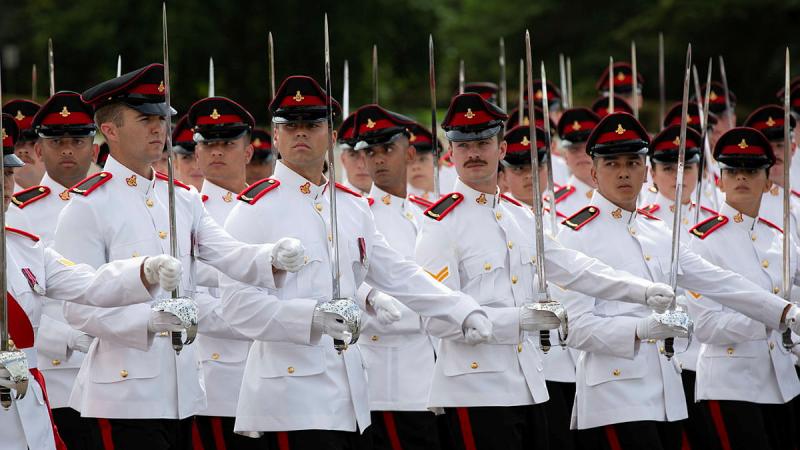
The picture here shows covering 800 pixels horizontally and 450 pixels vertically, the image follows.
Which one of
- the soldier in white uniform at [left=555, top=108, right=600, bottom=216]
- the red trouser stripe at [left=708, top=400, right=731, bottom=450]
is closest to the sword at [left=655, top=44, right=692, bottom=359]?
the red trouser stripe at [left=708, top=400, right=731, bottom=450]

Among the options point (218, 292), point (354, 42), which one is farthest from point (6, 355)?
→ point (354, 42)

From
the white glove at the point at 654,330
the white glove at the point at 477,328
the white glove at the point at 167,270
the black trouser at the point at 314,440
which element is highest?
the white glove at the point at 167,270

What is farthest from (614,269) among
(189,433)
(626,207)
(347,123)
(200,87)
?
(200,87)

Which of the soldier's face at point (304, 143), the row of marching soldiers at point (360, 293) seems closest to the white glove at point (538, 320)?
the row of marching soldiers at point (360, 293)

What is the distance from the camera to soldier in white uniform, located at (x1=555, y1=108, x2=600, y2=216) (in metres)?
10.6

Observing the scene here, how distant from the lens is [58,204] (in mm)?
8195

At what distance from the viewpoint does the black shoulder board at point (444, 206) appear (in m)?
7.42

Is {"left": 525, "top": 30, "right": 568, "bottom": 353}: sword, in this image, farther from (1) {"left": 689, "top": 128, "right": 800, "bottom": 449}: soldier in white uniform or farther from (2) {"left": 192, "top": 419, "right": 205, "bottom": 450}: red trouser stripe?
(2) {"left": 192, "top": 419, "right": 205, "bottom": 450}: red trouser stripe

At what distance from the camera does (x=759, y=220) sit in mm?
8719

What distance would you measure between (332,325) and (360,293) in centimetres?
71

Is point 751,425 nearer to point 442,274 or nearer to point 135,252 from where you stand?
point 442,274

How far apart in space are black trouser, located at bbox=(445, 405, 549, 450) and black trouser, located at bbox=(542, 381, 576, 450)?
40.2 inches

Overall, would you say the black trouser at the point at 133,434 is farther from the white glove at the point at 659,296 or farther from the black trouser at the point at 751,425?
the black trouser at the point at 751,425

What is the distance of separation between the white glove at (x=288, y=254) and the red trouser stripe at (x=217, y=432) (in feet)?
7.11
